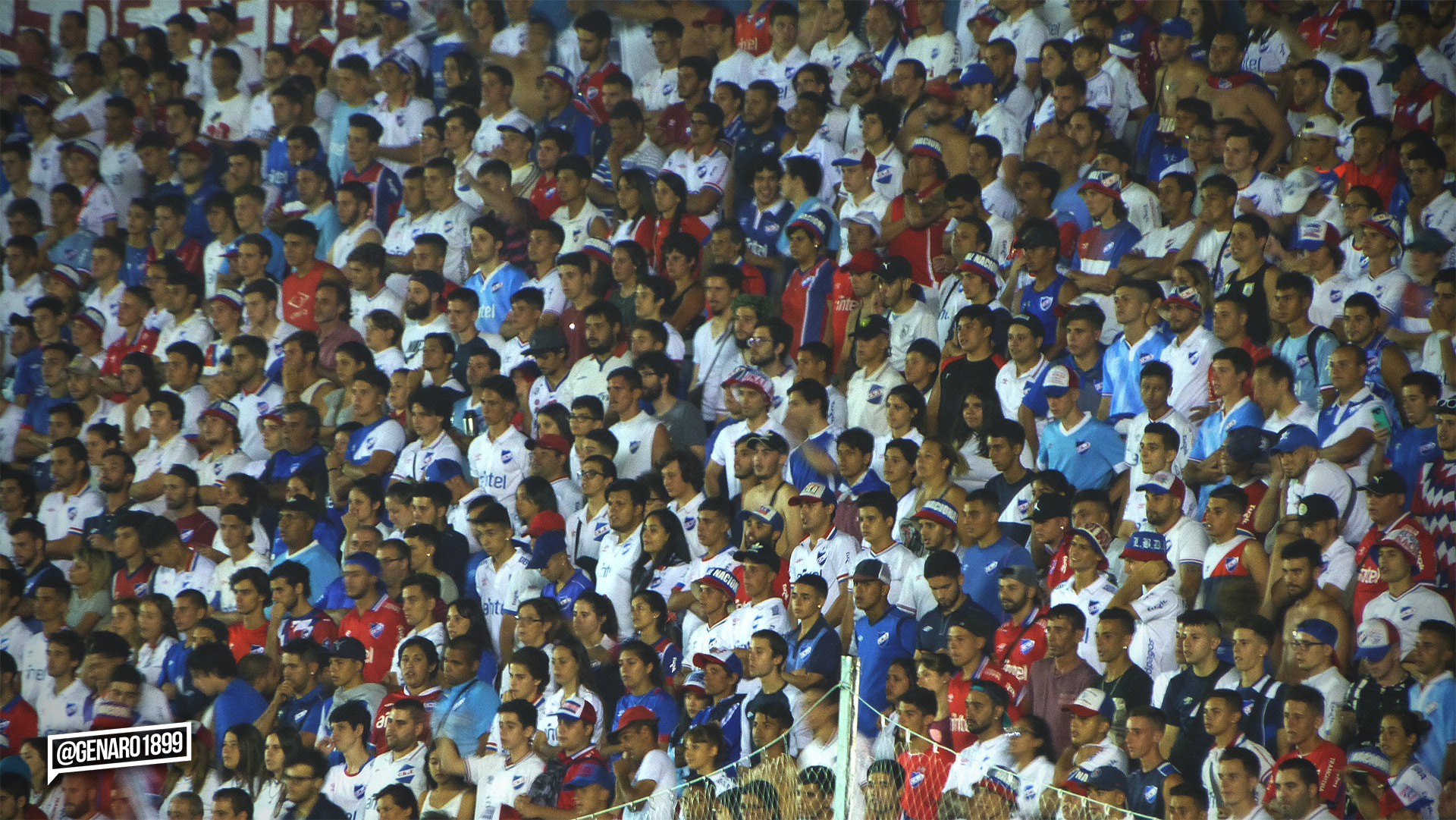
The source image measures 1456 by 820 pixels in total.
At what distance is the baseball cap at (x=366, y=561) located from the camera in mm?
8008

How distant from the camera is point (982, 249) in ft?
26.9

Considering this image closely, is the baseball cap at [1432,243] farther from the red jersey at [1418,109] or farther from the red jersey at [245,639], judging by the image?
the red jersey at [245,639]

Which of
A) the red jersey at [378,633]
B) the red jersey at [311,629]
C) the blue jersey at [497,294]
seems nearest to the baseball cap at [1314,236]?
the blue jersey at [497,294]

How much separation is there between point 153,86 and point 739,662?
6.15m

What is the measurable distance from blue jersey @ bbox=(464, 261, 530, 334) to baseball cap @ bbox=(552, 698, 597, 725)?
2473mm

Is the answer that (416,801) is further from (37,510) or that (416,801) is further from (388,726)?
(37,510)

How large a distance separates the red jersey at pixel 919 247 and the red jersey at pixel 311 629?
9.90ft

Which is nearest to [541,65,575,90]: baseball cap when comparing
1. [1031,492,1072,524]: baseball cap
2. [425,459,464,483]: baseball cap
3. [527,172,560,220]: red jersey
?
[527,172,560,220]: red jersey

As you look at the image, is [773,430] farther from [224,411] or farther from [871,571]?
[224,411]

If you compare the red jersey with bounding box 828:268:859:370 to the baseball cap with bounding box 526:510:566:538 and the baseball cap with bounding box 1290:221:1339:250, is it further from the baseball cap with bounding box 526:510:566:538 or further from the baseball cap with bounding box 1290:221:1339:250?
the baseball cap with bounding box 1290:221:1339:250

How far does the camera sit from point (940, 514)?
7.26m

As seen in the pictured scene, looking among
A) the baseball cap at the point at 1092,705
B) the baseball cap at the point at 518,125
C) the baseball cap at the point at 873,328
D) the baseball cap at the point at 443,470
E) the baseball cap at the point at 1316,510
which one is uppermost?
the baseball cap at the point at 518,125

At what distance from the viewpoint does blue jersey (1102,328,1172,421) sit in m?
7.42

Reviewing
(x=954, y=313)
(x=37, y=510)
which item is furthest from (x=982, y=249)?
(x=37, y=510)
